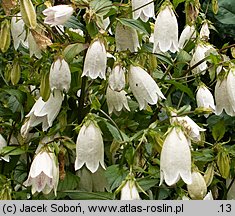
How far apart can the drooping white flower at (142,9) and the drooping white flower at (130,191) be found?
45 cm

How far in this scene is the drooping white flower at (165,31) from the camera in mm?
1515

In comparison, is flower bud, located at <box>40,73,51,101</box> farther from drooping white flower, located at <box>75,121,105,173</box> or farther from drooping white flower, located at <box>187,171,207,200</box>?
drooping white flower, located at <box>187,171,207,200</box>

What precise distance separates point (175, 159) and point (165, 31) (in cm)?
40

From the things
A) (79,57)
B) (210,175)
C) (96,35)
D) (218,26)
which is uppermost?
(96,35)

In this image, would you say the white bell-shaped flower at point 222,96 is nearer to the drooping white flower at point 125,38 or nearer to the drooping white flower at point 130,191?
the drooping white flower at point 125,38

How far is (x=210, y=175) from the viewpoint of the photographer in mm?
1513

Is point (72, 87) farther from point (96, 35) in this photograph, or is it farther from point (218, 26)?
point (218, 26)

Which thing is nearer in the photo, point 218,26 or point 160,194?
point 160,194

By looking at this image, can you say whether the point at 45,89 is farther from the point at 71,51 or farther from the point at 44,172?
the point at 44,172

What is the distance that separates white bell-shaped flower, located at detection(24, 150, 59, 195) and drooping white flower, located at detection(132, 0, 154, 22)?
43 centimetres

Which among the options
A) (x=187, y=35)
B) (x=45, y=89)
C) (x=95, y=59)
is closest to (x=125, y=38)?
(x=95, y=59)

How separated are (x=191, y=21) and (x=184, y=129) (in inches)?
19.0
